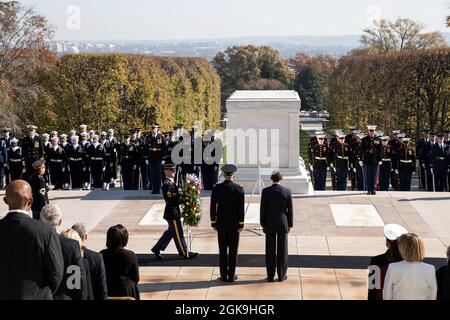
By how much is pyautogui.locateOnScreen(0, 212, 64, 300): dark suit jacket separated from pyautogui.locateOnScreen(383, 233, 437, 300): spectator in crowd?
2.40m

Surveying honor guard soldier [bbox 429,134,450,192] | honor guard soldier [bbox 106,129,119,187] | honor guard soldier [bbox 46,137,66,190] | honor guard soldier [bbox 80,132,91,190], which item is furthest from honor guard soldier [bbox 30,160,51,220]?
honor guard soldier [bbox 429,134,450,192]

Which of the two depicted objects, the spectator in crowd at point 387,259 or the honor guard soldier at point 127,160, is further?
the honor guard soldier at point 127,160

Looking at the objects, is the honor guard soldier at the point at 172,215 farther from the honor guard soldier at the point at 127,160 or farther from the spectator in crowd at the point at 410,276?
the honor guard soldier at the point at 127,160

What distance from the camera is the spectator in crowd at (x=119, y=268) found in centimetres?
645

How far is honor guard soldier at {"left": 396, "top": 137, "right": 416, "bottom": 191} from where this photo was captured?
17141 mm

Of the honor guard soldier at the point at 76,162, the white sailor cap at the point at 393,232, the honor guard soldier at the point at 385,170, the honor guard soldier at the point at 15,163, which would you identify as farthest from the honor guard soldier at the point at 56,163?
the white sailor cap at the point at 393,232

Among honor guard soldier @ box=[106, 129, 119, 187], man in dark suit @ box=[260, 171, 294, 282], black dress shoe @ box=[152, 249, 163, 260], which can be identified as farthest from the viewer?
honor guard soldier @ box=[106, 129, 119, 187]

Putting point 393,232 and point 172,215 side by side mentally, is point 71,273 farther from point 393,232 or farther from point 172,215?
point 172,215

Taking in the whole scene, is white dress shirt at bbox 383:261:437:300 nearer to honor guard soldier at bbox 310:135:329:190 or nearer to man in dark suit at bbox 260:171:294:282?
man in dark suit at bbox 260:171:294:282

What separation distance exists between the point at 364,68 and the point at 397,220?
84.3 ft

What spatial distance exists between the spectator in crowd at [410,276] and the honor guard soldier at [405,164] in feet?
38.7

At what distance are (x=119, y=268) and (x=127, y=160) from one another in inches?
428

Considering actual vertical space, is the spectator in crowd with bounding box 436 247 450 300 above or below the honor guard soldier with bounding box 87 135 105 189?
above

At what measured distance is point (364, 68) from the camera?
37688mm
